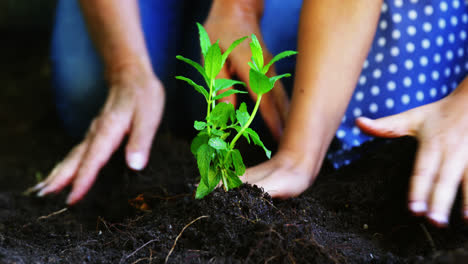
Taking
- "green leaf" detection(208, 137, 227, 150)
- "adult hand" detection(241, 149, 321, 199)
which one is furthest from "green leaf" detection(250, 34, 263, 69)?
"adult hand" detection(241, 149, 321, 199)

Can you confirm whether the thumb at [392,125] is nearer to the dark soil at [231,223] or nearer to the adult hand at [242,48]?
the dark soil at [231,223]

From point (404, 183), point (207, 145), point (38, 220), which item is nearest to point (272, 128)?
point (404, 183)

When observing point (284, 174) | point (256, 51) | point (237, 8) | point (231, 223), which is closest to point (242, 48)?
point (237, 8)

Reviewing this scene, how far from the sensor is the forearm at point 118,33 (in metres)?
1.77

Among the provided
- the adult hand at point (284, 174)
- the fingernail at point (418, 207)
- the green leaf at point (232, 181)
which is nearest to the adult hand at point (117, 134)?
the adult hand at point (284, 174)

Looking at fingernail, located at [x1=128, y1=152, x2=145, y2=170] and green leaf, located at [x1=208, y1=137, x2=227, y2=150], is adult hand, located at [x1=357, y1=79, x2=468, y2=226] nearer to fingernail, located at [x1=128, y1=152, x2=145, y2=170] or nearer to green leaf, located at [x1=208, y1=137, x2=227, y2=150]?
green leaf, located at [x1=208, y1=137, x2=227, y2=150]

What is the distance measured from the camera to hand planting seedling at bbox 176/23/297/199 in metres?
0.77

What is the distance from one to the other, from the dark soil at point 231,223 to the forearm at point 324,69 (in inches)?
5.7

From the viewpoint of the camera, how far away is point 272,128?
1.29 meters

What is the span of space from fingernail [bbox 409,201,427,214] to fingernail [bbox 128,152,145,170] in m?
0.88

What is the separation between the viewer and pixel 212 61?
0.78 meters

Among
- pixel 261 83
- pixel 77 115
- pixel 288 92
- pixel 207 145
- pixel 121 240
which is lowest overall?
pixel 77 115

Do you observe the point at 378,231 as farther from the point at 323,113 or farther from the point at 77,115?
the point at 77,115

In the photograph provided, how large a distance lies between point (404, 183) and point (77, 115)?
5.41 ft
